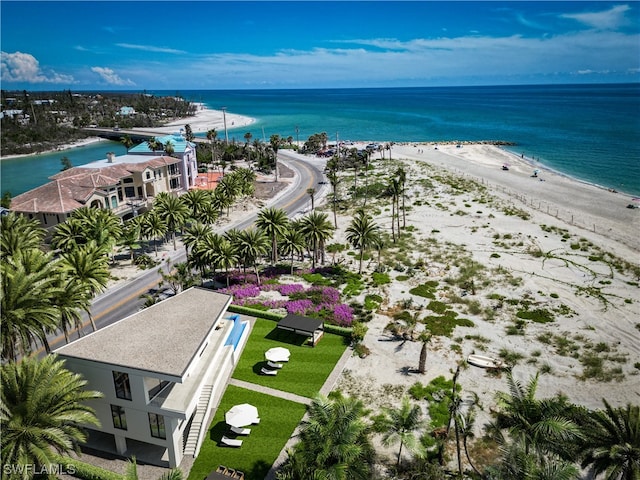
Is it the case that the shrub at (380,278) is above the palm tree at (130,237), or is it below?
below

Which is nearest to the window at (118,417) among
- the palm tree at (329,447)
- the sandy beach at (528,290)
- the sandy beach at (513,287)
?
the palm tree at (329,447)

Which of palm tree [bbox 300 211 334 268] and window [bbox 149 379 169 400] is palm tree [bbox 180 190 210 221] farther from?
window [bbox 149 379 169 400]

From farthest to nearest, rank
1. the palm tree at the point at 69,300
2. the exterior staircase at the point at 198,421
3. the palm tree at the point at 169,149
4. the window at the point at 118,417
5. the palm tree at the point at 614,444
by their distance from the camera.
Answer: the palm tree at the point at 169,149 < the palm tree at the point at 69,300 < the exterior staircase at the point at 198,421 < the window at the point at 118,417 < the palm tree at the point at 614,444

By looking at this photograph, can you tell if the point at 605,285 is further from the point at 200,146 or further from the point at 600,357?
the point at 200,146

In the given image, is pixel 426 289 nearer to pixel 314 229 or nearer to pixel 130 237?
pixel 314 229

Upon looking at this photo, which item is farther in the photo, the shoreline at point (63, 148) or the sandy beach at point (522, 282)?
the shoreline at point (63, 148)

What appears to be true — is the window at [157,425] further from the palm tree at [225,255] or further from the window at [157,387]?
the palm tree at [225,255]

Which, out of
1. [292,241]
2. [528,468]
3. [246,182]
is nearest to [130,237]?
[292,241]
